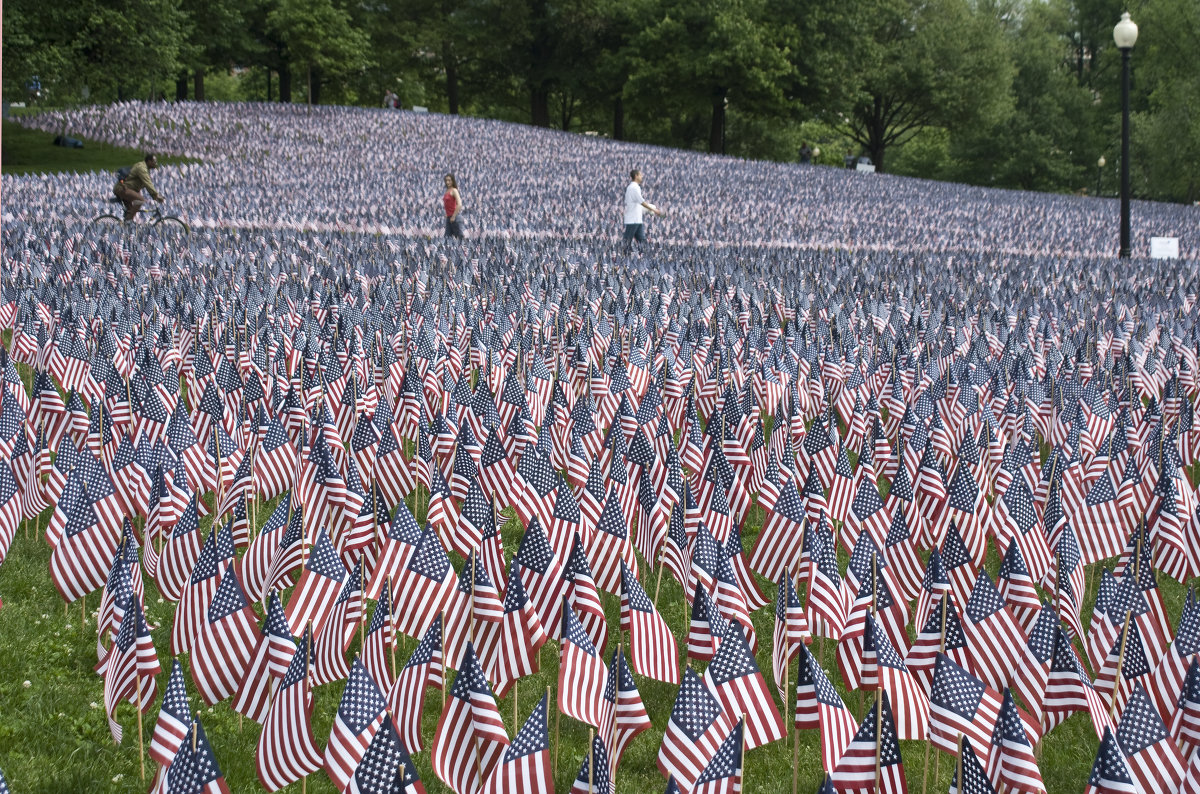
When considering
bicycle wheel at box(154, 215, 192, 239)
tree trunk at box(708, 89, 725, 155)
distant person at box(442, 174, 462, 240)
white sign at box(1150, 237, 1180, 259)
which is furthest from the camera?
tree trunk at box(708, 89, 725, 155)

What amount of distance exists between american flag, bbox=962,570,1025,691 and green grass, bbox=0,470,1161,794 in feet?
1.36

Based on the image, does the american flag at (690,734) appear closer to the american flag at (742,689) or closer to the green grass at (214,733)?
the american flag at (742,689)

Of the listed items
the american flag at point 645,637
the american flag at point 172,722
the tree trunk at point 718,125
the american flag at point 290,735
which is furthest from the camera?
the tree trunk at point 718,125

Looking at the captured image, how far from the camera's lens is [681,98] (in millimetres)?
61031

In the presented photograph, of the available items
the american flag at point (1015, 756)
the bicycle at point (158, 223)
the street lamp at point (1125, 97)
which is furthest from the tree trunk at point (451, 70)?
the american flag at point (1015, 756)

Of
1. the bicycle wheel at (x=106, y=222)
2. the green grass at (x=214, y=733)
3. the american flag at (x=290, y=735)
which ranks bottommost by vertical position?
the green grass at (x=214, y=733)

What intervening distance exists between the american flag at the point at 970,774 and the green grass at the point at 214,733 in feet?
4.26

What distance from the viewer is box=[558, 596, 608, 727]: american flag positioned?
208 inches

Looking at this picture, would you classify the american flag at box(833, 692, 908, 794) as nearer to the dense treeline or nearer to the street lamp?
the street lamp

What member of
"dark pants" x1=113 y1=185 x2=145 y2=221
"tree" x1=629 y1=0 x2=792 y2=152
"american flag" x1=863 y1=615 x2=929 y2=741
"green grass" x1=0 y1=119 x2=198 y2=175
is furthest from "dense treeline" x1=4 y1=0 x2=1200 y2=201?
"american flag" x1=863 y1=615 x2=929 y2=741

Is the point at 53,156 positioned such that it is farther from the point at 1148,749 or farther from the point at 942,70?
the point at 942,70

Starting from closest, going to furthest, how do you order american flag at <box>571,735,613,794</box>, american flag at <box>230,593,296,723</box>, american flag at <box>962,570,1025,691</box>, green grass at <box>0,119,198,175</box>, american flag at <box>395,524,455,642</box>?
1. american flag at <box>571,735,613,794</box>
2. american flag at <box>230,593,296,723</box>
3. american flag at <box>962,570,1025,691</box>
4. american flag at <box>395,524,455,642</box>
5. green grass at <box>0,119,198,175</box>

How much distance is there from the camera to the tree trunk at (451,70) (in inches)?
2645

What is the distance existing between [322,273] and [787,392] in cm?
908
